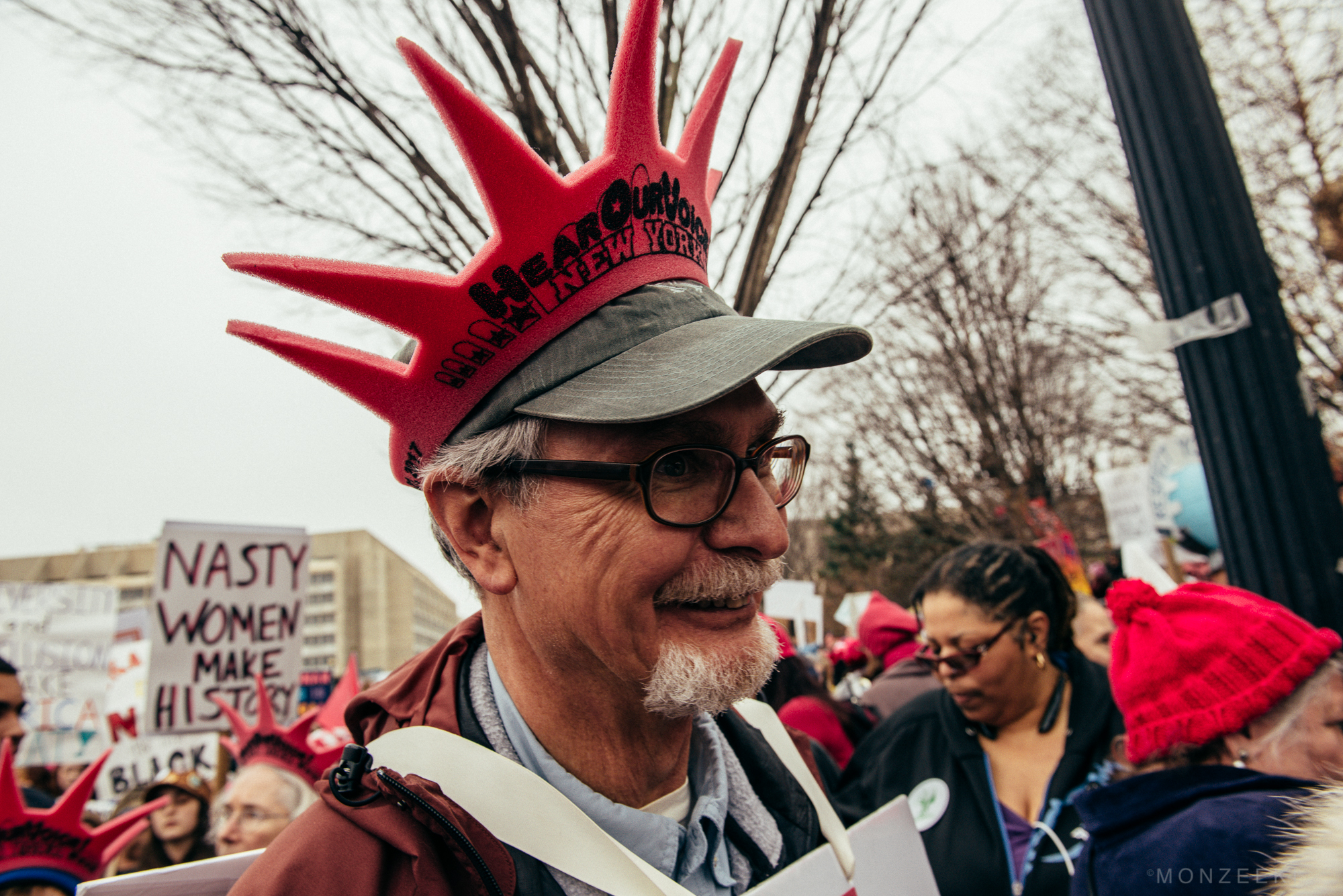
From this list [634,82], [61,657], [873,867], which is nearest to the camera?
[634,82]

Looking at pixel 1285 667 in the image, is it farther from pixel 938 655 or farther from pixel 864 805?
pixel 864 805

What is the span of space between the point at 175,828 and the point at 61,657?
4.44 meters

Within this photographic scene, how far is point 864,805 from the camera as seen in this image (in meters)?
2.96

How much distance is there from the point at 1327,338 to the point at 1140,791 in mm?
12867

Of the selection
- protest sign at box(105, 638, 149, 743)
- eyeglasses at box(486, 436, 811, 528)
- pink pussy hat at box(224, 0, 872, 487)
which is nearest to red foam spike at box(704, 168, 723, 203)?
pink pussy hat at box(224, 0, 872, 487)

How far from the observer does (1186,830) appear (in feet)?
5.06

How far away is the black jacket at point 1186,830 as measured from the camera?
1447 mm

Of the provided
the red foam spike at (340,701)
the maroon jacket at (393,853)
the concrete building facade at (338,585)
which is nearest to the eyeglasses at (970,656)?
the maroon jacket at (393,853)

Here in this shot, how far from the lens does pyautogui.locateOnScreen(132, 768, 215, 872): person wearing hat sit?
4199 mm

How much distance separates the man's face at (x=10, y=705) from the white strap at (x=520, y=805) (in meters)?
4.33

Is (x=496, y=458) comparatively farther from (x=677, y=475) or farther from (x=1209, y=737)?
(x=1209, y=737)

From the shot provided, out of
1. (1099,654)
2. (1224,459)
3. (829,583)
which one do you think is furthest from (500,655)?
(829,583)

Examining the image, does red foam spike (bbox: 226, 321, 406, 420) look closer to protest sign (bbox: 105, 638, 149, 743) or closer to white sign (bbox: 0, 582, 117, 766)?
white sign (bbox: 0, 582, 117, 766)

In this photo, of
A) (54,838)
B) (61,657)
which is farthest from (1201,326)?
(61,657)
